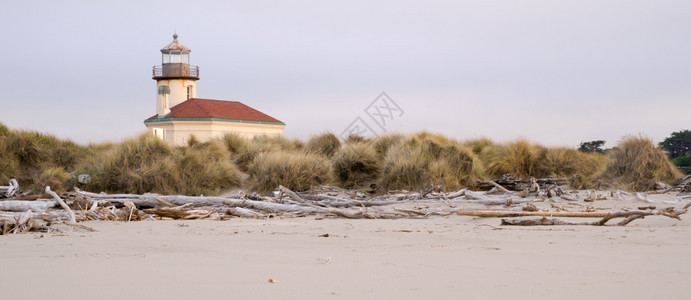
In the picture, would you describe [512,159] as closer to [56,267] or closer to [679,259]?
[679,259]

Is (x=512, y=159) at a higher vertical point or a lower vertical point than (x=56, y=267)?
higher

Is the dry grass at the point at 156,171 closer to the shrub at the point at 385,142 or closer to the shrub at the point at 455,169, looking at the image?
the shrub at the point at 385,142

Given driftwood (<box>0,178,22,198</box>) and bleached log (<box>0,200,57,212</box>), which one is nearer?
bleached log (<box>0,200,57,212</box>)

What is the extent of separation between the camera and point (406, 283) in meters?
3.21

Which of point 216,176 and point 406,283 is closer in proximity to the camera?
point 406,283

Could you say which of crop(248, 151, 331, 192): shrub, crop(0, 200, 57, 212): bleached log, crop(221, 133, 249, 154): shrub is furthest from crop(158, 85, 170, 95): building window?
crop(0, 200, 57, 212): bleached log

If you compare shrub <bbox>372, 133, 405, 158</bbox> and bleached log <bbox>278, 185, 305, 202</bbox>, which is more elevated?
shrub <bbox>372, 133, 405, 158</bbox>

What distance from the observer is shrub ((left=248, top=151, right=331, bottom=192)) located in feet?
42.0

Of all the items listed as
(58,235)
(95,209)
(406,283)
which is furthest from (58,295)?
(95,209)

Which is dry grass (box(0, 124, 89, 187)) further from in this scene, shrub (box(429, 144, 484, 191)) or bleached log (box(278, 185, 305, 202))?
shrub (box(429, 144, 484, 191))

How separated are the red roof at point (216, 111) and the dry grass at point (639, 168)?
2798cm

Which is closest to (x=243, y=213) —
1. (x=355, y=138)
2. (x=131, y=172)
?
(x=131, y=172)

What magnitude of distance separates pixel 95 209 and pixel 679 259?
6.09 meters

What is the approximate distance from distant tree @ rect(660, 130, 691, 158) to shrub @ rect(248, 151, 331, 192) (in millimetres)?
12369
